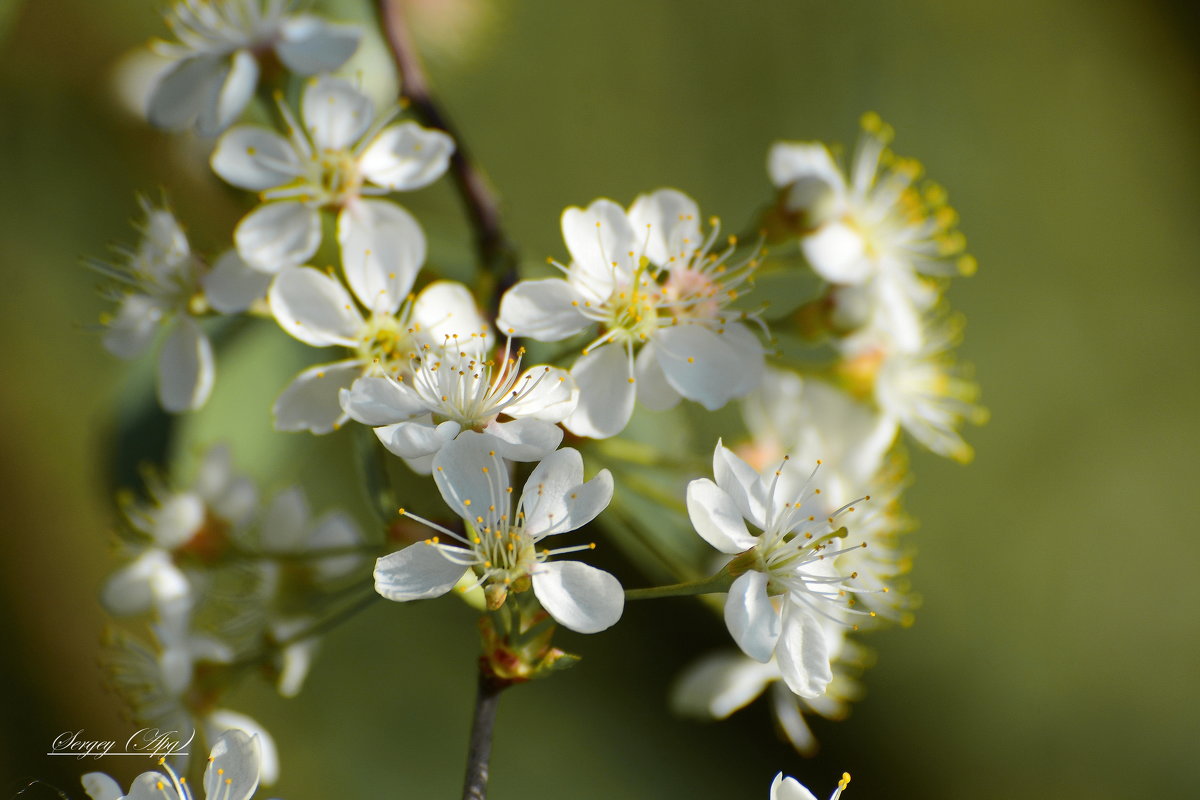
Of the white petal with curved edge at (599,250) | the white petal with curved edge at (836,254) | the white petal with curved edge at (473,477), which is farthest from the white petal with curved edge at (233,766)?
the white petal with curved edge at (836,254)

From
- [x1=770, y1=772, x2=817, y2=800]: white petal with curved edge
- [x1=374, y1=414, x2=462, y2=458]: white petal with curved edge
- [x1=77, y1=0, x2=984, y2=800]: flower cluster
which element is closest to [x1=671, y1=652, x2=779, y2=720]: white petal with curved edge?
[x1=77, y1=0, x2=984, y2=800]: flower cluster

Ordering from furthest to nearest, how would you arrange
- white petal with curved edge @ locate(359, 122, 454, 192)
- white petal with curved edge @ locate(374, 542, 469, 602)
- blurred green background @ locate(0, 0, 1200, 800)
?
blurred green background @ locate(0, 0, 1200, 800), white petal with curved edge @ locate(359, 122, 454, 192), white petal with curved edge @ locate(374, 542, 469, 602)

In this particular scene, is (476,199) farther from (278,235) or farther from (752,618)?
(752,618)

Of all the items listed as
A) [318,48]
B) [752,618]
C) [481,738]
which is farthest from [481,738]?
[318,48]

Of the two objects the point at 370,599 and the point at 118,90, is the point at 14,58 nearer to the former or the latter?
the point at 118,90

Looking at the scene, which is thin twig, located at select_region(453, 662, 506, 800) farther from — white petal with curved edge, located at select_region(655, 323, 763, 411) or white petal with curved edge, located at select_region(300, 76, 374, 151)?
white petal with curved edge, located at select_region(300, 76, 374, 151)

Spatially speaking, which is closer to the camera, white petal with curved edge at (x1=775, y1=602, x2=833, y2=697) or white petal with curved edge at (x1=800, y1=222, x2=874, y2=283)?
white petal with curved edge at (x1=775, y1=602, x2=833, y2=697)

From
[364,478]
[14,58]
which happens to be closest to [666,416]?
[364,478]
